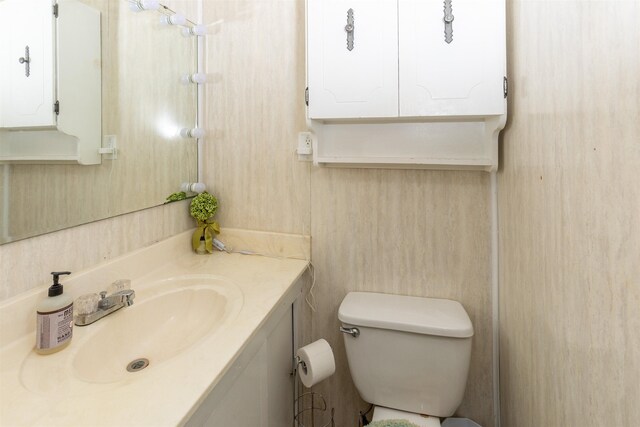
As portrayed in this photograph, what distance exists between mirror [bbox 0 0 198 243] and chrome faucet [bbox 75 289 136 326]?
0.78 ft

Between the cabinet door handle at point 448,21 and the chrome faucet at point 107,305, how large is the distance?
124cm

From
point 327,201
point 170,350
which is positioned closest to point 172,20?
point 327,201

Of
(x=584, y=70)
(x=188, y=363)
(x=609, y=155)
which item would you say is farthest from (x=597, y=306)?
(x=188, y=363)

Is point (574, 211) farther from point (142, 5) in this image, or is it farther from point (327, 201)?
point (142, 5)

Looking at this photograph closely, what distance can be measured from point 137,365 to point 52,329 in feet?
0.78

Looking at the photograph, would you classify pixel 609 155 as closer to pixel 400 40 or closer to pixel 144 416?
pixel 400 40

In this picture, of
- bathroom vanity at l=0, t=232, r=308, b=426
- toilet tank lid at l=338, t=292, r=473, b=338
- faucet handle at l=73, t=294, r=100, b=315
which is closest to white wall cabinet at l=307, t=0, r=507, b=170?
toilet tank lid at l=338, t=292, r=473, b=338

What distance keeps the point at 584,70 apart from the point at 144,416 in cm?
102

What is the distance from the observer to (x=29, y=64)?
2.72 feet

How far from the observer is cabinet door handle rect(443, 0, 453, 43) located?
103cm

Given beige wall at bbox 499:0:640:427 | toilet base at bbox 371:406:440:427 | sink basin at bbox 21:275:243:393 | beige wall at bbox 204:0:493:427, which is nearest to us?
beige wall at bbox 499:0:640:427

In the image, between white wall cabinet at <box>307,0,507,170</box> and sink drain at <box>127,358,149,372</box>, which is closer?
sink drain at <box>127,358,149,372</box>

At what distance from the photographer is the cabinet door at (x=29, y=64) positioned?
775 mm

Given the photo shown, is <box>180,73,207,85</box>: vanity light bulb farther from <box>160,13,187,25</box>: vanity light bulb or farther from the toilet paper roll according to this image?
the toilet paper roll
